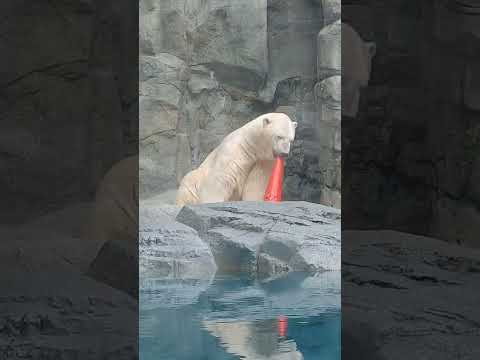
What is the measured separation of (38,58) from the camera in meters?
1.99

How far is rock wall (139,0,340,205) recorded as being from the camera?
12719mm

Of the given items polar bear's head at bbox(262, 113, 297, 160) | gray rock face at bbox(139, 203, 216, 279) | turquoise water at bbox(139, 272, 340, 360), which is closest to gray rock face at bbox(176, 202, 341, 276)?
turquoise water at bbox(139, 272, 340, 360)

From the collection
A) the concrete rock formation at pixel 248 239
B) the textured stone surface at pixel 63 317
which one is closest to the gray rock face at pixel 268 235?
the concrete rock formation at pixel 248 239

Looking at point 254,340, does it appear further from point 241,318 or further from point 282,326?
point 241,318

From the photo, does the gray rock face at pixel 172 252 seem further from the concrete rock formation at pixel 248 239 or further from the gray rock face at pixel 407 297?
the gray rock face at pixel 407 297

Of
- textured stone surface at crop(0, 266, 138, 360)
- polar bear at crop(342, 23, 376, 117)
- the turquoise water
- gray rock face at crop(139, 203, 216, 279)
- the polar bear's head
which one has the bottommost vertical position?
the turquoise water

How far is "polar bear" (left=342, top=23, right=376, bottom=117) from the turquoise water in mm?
2645

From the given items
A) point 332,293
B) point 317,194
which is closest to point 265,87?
point 317,194

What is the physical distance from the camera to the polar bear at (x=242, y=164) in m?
11.5

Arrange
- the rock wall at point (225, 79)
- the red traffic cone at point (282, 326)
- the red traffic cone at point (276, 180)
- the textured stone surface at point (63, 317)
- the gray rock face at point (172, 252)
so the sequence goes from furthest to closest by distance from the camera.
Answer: the rock wall at point (225, 79) < the red traffic cone at point (276, 180) < the gray rock face at point (172, 252) < the red traffic cone at point (282, 326) < the textured stone surface at point (63, 317)

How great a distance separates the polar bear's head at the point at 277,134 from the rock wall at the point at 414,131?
942 cm

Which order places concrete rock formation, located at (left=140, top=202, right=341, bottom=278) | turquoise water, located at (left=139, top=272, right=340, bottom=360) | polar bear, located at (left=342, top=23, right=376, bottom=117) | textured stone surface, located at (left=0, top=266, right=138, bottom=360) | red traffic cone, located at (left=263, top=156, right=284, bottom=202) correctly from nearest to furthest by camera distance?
textured stone surface, located at (left=0, top=266, right=138, bottom=360)
polar bear, located at (left=342, top=23, right=376, bottom=117)
turquoise water, located at (left=139, top=272, right=340, bottom=360)
concrete rock formation, located at (left=140, top=202, right=341, bottom=278)
red traffic cone, located at (left=263, top=156, right=284, bottom=202)

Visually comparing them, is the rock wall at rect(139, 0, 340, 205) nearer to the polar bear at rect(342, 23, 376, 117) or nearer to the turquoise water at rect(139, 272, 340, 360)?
the turquoise water at rect(139, 272, 340, 360)

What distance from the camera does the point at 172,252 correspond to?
794cm
